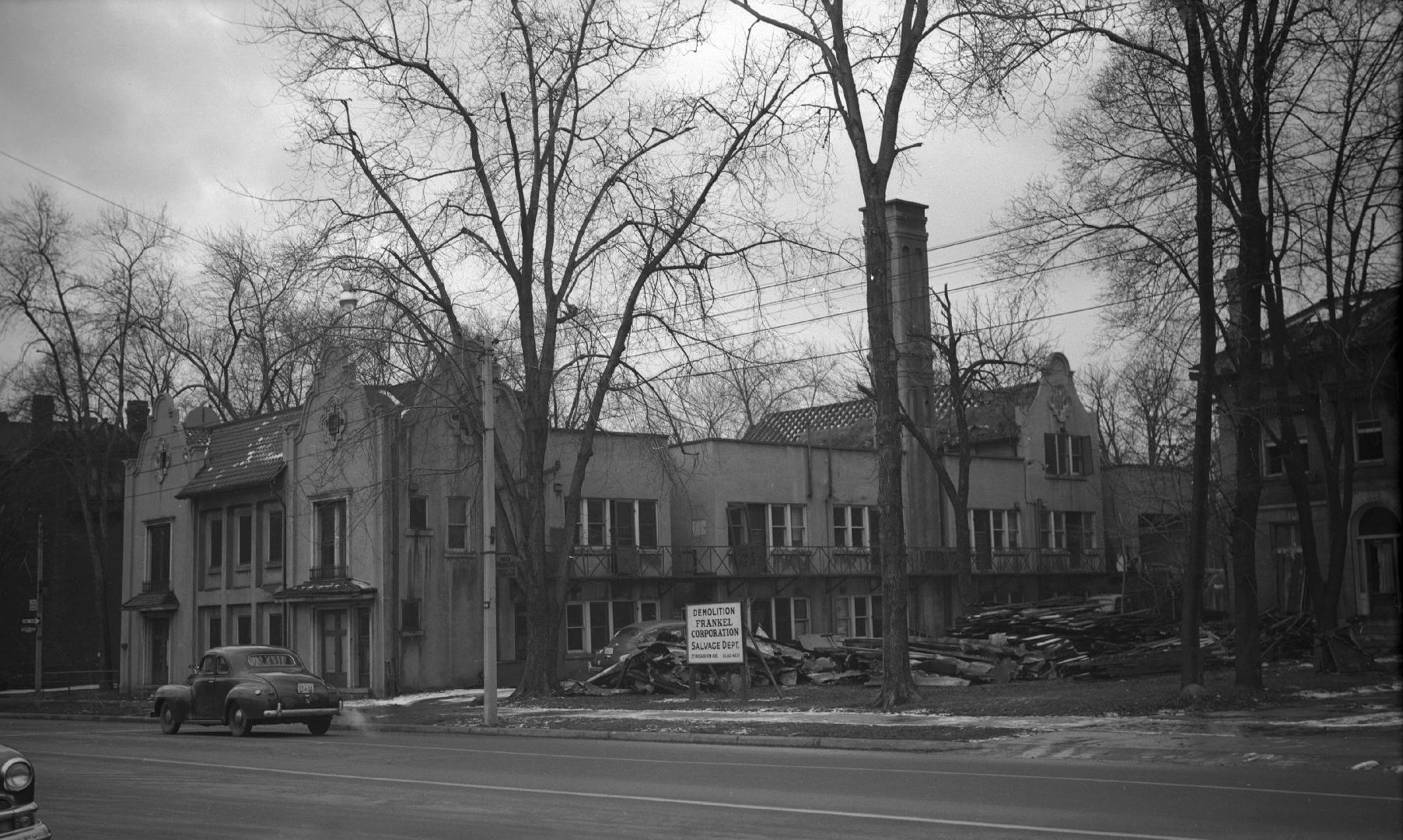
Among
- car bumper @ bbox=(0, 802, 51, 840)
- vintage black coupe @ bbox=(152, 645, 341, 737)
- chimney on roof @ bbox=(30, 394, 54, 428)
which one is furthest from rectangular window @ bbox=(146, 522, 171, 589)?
car bumper @ bbox=(0, 802, 51, 840)

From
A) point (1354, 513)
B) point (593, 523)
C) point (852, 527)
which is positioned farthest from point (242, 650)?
point (1354, 513)

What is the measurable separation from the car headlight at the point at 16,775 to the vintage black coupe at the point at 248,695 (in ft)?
52.6

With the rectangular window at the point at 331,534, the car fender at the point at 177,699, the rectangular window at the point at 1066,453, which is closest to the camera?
the car fender at the point at 177,699

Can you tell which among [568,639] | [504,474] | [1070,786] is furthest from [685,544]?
[1070,786]

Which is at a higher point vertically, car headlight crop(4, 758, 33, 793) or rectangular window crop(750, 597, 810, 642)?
car headlight crop(4, 758, 33, 793)

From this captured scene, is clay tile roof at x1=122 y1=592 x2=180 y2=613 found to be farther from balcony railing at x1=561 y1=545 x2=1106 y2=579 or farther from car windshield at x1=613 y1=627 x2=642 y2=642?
car windshield at x1=613 y1=627 x2=642 y2=642

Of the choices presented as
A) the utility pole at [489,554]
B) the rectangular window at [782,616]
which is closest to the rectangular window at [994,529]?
the rectangular window at [782,616]

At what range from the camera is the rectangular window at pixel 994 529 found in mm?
53875

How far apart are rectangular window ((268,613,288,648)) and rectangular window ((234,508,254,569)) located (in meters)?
2.29

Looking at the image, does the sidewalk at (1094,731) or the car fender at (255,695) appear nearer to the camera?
the sidewalk at (1094,731)

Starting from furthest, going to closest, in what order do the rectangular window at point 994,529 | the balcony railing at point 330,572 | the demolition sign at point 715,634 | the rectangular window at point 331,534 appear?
1. the rectangular window at point 994,529
2. the rectangular window at point 331,534
3. the balcony railing at point 330,572
4. the demolition sign at point 715,634

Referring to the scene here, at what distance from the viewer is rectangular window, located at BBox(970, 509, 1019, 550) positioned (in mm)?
53875

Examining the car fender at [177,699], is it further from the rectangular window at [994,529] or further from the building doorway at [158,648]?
the rectangular window at [994,529]

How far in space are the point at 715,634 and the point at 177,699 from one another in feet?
35.4
